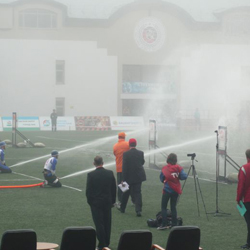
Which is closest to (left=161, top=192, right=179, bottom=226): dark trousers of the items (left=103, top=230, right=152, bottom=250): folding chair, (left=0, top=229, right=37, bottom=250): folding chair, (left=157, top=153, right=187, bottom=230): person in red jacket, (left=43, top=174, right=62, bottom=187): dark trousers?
(left=157, top=153, right=187, bottom=230): person in red jacket

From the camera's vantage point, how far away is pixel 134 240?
401 inches

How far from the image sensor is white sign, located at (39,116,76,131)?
6225 centimetres

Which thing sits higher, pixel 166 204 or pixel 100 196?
pixel 100 196

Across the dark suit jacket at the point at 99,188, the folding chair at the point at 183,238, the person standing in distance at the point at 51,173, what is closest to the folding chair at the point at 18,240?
the folding chair at the point at 183,238

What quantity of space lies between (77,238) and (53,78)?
197 ft

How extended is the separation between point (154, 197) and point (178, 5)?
5263 cm

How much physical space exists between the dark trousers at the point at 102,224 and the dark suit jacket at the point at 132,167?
4430 millimetres

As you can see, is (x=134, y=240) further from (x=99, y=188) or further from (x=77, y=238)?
(x=99, y=188)

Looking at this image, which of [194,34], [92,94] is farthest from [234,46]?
[92,94]

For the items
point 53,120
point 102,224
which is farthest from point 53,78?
point 102,224

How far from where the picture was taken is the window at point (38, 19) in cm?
6875

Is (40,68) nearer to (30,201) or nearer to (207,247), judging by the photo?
(30,201)

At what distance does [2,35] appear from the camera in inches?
2680

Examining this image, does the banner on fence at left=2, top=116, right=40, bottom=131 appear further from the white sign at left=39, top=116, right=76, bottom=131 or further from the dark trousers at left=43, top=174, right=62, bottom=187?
the dark trousers at left=43, top=174, right=62, bottom=187
